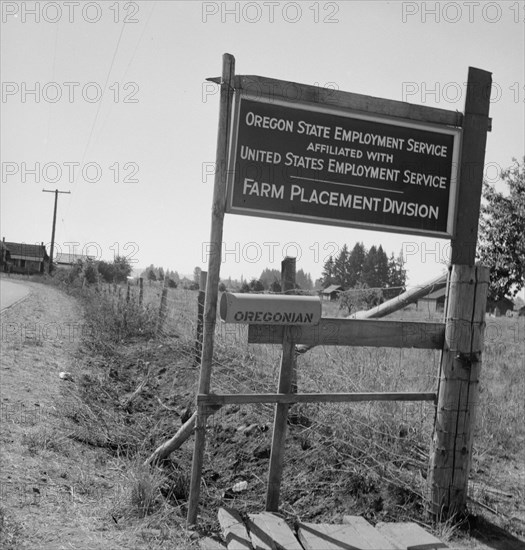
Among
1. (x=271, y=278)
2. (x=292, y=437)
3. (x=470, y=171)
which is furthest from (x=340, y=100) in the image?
(x=271, y=278)

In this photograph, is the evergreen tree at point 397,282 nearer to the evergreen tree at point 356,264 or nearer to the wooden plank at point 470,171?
the wooden plank at point 470,171

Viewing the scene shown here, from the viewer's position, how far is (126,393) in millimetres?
7895

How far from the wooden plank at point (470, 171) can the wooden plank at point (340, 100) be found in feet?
0.38

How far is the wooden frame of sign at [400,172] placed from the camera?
3.71 m

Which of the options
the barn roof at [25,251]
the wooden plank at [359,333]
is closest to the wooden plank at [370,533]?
the wooden plank at [359,333]

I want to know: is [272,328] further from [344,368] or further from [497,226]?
[497,226]

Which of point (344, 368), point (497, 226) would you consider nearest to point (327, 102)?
point (344, 368)

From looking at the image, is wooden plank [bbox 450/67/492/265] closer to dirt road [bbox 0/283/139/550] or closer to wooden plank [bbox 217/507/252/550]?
wooden plank [bbox 217/507/252/550]

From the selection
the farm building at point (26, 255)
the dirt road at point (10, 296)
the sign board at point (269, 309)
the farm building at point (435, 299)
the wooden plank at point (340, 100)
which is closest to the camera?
the sign board at point (269, 309)

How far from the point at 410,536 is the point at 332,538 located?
0.49m

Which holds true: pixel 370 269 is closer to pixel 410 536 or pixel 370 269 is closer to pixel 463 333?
pixel 463 333

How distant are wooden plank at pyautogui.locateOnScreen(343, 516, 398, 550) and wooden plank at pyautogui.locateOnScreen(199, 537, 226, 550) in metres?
0.83

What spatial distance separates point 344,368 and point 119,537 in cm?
295

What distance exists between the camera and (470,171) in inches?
164
